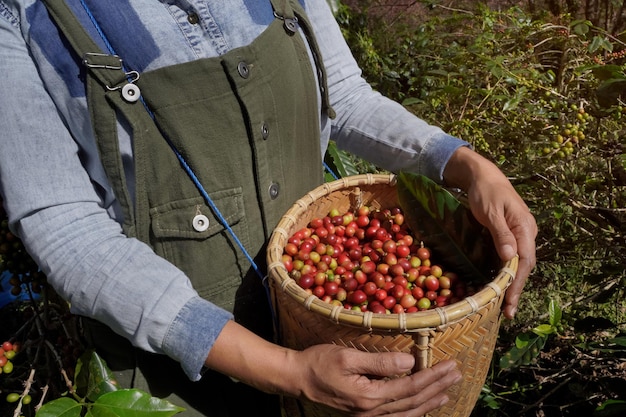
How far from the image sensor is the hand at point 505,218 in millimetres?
1260

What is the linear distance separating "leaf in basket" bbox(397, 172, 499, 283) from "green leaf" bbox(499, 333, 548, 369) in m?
0.46

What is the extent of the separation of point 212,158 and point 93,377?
23.1 inches

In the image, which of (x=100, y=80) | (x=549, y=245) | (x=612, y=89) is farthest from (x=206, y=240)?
(x=549, y=245)

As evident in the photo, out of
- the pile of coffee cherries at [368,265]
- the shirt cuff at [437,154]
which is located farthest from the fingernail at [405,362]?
the shirt cuff at [437,154]

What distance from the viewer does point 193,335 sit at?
107 centimetres

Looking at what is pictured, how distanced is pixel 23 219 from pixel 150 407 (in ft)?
1.40

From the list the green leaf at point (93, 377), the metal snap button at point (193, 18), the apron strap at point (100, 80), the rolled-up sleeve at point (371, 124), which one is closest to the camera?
the apron strap at point (100, 80)

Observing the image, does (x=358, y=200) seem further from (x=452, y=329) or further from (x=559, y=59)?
(x=559, y=59)

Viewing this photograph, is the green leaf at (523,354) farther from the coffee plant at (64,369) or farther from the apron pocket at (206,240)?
the coffee plant at (64,369)

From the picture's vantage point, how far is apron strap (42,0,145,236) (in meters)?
1.00

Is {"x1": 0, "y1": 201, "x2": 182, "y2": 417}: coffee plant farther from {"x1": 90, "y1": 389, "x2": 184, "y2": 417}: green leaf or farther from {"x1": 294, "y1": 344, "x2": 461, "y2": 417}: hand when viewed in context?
{"x1": 294, "y1": 344, "x2": 461, "y2": 417}: hand

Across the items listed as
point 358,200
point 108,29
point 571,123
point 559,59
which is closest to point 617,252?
point 571,123

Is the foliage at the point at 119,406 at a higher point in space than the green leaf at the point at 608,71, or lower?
lower

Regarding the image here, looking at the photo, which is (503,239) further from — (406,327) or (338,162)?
(338,162)
